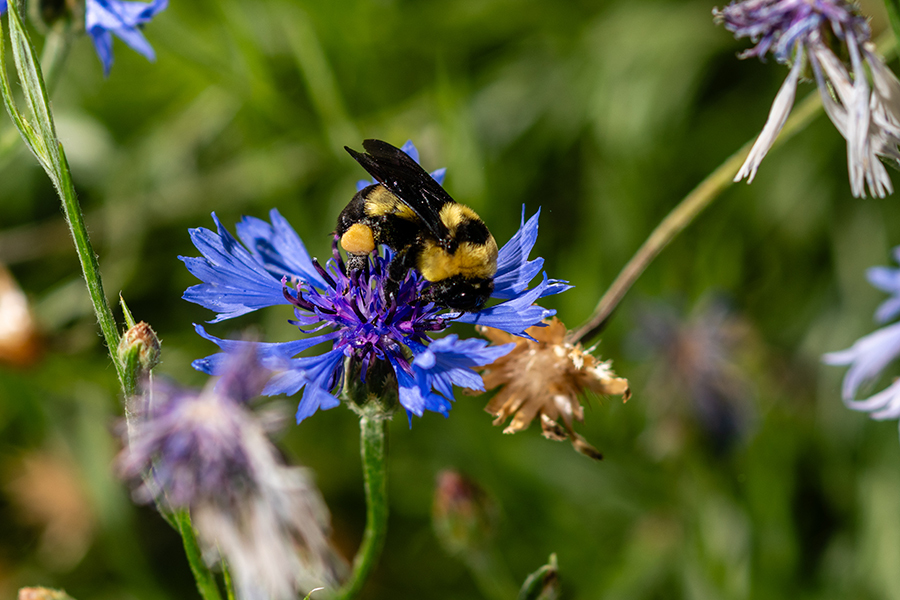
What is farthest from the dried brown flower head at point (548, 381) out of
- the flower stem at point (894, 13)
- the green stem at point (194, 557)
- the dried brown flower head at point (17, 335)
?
the dried brown flower head at point (17, 335)

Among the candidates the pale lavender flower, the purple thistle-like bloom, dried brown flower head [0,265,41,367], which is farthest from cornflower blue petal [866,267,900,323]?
dried brown flower head [0,265,41,367]

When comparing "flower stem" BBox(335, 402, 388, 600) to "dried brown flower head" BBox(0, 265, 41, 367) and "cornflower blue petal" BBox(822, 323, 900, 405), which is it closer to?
"cornflower blue petal" BBox(822, 323, 900, 405)

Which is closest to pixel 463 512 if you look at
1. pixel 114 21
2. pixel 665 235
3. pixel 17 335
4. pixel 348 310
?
pixel 348 310

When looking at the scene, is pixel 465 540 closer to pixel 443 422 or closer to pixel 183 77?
pixel 443 422

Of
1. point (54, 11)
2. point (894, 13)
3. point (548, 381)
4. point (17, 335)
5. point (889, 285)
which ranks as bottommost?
point (889, 285)

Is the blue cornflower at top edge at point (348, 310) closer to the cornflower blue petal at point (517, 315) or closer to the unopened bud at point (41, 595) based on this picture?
the cornflower blue petal at point (517, 315)

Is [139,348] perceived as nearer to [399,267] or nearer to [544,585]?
[399,267]
